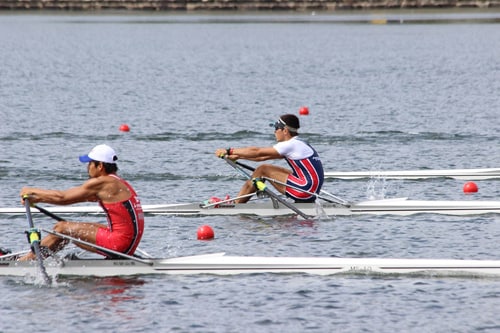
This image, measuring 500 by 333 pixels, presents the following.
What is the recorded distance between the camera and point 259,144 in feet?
110

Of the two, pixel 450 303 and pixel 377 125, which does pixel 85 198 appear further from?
pixel 377 125

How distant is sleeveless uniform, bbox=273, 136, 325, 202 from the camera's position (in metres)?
20.6

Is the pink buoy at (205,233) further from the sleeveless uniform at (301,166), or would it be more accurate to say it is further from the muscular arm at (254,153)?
the sleeveless uniform at (301,166)

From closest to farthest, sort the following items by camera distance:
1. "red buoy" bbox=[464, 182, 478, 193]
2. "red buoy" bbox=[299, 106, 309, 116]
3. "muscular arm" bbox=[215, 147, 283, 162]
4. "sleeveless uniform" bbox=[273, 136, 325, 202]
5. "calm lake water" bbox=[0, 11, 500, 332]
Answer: "calm lake water" bbox=[0, 11, 500, 332] < "muscular arm" bbox=[215, 147, 283, 162] < "sleeveless uniform" bbox=[273, 136, 325, 202] < "red buoy" bbox=[464, 182, 478, 193] < "red buoy" bbox=[299, 106, 309, 116]

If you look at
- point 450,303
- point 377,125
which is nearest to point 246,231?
point 450,303

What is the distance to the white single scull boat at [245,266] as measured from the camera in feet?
52.5

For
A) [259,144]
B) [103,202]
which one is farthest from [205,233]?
[259,144]

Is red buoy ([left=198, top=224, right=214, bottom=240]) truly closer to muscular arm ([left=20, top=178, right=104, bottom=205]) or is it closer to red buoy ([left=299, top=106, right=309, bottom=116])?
muscular arm ([left=20, top=178, right=104, bottom=205])

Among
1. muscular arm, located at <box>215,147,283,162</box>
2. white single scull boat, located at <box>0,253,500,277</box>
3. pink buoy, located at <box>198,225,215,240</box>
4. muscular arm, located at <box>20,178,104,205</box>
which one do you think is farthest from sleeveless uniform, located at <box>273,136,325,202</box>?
muscular arm, located at <box>20,178,104,205</box>

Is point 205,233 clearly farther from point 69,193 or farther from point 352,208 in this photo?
point 69,193

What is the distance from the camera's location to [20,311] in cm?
1491

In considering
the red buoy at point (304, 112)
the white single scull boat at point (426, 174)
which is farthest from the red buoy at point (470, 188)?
the red buoy at point (304, 112)

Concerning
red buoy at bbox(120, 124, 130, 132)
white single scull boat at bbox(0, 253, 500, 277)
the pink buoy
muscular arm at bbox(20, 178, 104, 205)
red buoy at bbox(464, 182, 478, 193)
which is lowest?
red buoy at bbox(120, 124, 130, 132)

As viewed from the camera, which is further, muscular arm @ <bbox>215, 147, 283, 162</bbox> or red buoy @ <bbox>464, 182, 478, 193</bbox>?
red buoy @ <bbox>464, 182, 478, 193</bbox>
